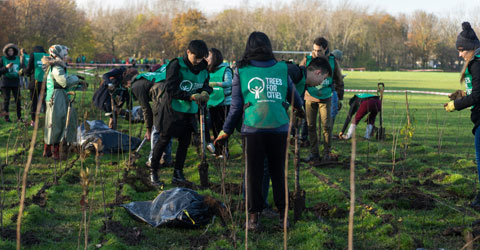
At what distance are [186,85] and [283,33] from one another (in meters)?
91.3

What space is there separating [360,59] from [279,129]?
87043mm

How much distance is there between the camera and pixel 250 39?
4.59 metres

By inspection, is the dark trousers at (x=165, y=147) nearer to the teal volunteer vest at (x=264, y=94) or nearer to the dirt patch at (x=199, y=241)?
the dirt patch at (x=199, y=241)

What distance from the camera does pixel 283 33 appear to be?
95750 mm

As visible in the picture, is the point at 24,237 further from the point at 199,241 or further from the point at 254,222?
the point at 254,222

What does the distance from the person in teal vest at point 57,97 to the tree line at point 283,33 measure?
4551cm

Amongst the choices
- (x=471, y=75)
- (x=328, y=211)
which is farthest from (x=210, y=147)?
(x=471, y=75)

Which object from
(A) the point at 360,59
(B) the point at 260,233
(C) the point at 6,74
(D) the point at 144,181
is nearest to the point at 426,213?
(B) the point at 260,233

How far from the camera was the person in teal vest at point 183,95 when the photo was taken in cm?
620

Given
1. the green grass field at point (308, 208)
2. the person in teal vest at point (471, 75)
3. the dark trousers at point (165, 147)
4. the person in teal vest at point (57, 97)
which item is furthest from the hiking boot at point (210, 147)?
the person in teal vest at point (471, 75)

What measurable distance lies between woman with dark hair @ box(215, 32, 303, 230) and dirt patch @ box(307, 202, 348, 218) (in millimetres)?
1086

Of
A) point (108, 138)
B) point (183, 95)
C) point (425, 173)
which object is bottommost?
point (425, 173)

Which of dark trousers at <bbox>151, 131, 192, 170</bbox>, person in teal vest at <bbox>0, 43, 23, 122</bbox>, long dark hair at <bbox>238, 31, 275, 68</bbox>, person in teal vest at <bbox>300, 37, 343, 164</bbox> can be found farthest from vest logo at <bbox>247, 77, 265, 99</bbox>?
person in teal vest at <bbox>0, 43, 23, 122</bbox>

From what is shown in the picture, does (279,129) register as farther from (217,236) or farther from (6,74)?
(6,74)
